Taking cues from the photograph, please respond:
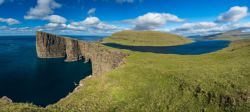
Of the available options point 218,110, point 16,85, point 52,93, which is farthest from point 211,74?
point 16,85

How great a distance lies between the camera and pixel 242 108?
93.7ft

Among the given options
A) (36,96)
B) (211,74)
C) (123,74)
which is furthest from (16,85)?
(211,74)

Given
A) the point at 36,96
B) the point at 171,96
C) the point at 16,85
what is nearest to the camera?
the point at 171,96

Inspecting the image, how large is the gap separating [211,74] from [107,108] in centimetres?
2200

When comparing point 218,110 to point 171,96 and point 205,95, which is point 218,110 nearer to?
point 205,95

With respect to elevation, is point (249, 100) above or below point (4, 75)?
above

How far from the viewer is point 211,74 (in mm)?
38906

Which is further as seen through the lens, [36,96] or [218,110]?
[36,96]

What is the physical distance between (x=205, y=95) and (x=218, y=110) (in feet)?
11.5

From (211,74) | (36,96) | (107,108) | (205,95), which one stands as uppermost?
(211,74)

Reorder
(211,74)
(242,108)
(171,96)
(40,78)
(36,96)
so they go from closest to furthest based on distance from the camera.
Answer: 1. (242,108)
2. (171,96)
3. (211,74)
4. (36,96)
5. (40,78)

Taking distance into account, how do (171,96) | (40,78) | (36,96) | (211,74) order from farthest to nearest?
(40,78) → (36,96) → (211,74) → (171,96)

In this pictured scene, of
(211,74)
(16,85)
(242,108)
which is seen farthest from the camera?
(16,85)

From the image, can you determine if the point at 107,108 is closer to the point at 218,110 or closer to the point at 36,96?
the point at 218,110
